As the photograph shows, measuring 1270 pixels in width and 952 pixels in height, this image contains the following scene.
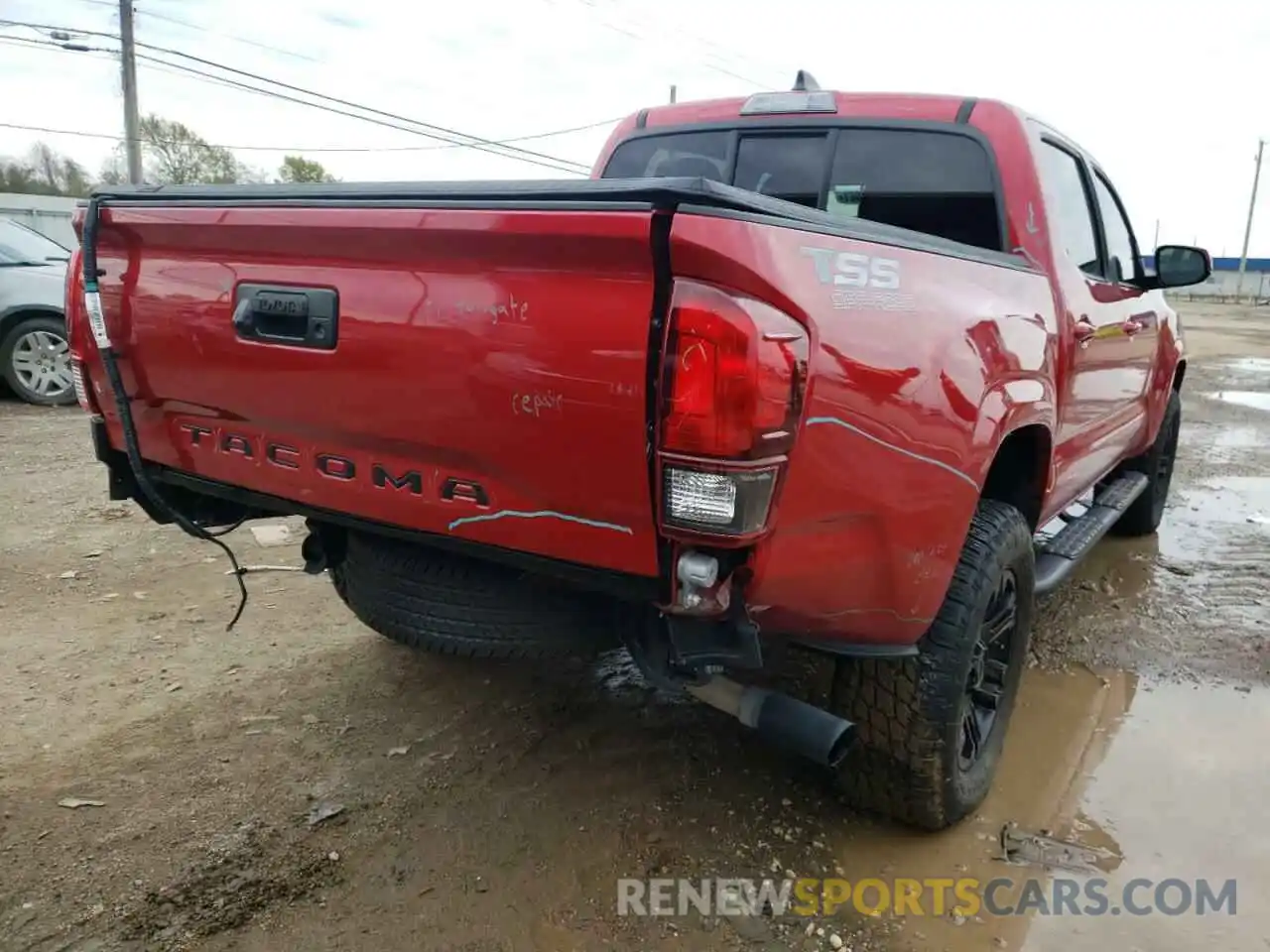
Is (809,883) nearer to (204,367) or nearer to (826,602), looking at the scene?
(826,602)

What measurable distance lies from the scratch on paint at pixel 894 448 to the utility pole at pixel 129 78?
23524 millimetres

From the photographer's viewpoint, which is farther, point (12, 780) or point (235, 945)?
point (12, 780)

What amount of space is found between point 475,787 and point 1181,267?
3.67 m

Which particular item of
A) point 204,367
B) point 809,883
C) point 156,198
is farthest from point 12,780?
point 809,883

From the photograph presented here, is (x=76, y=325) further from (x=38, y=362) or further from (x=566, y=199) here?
(x=38, y=362)

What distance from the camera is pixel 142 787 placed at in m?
2.79

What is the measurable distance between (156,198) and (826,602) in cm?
191

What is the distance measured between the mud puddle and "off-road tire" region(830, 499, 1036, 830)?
0.51 feet

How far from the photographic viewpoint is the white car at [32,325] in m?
8.28

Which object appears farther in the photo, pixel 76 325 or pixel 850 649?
pixel 76 325

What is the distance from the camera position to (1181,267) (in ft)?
13.7

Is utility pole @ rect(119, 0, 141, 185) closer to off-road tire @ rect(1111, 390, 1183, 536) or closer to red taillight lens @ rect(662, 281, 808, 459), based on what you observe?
off-road tire @ rect(1111, 390, 1183, 536)

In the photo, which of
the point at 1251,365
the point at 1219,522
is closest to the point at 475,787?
the point at 1219,522

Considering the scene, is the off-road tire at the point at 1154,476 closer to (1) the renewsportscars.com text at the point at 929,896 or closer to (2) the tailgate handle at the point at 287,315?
(1) the renewsportscars.com text at the point at 929,896
